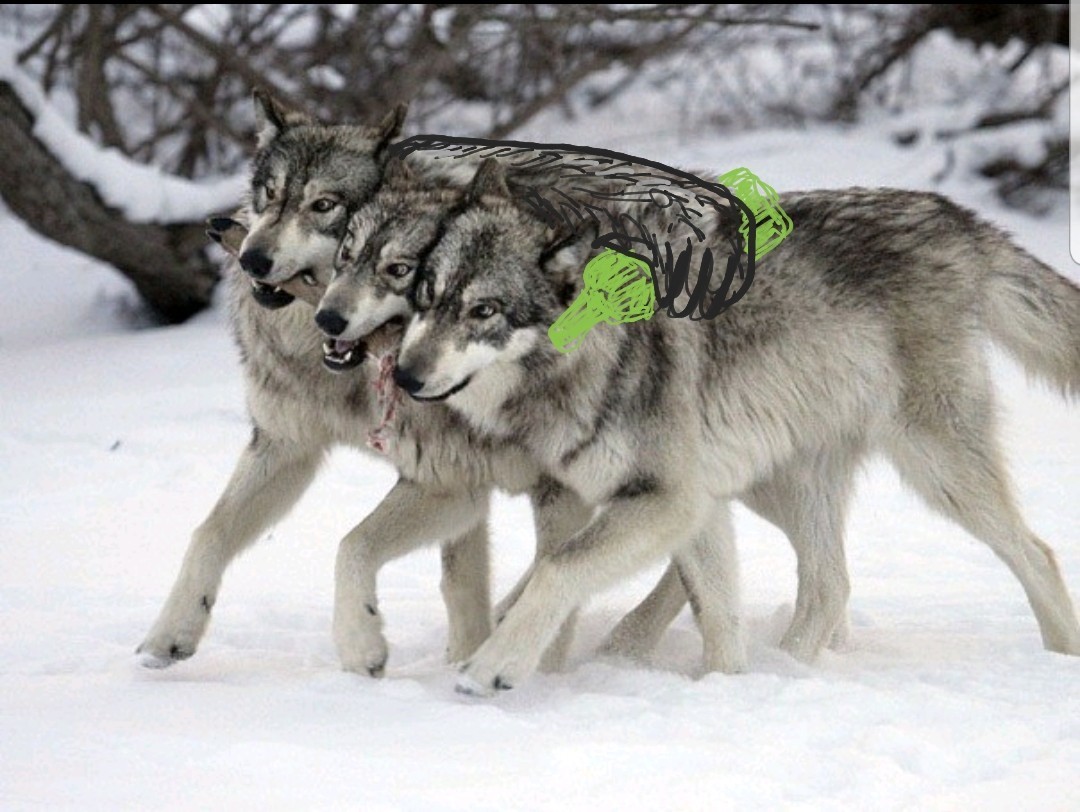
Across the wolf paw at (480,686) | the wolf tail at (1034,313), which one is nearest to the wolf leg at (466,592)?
the wolf paw at (480,686)

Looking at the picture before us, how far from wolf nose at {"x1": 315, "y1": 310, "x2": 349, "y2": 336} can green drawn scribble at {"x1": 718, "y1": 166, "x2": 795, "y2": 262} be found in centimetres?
138

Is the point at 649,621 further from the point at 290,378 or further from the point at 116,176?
the point at 116,176

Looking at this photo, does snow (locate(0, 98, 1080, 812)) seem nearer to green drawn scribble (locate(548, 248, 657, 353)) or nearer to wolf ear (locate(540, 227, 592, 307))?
green drawn scribble (locate(548, 248, 657, 353))

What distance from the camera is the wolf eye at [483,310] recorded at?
4.25 meters

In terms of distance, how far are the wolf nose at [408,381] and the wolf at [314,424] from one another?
1.04 feet

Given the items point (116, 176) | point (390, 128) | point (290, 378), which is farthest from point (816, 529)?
point (116, 176)

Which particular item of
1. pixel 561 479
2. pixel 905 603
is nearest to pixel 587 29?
pixel 905 603

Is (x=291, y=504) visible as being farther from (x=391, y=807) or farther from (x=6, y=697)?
(x=391, y=807)

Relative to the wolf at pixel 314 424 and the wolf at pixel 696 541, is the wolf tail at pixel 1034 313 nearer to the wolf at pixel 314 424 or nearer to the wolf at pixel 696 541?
the wolf at pixel 696 541

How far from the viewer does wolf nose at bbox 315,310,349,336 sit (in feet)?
13.8

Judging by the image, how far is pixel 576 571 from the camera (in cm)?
446

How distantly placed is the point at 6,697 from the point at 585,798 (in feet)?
5.77

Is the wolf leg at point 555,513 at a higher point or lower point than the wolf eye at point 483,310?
lower

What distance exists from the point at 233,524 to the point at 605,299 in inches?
56.5
